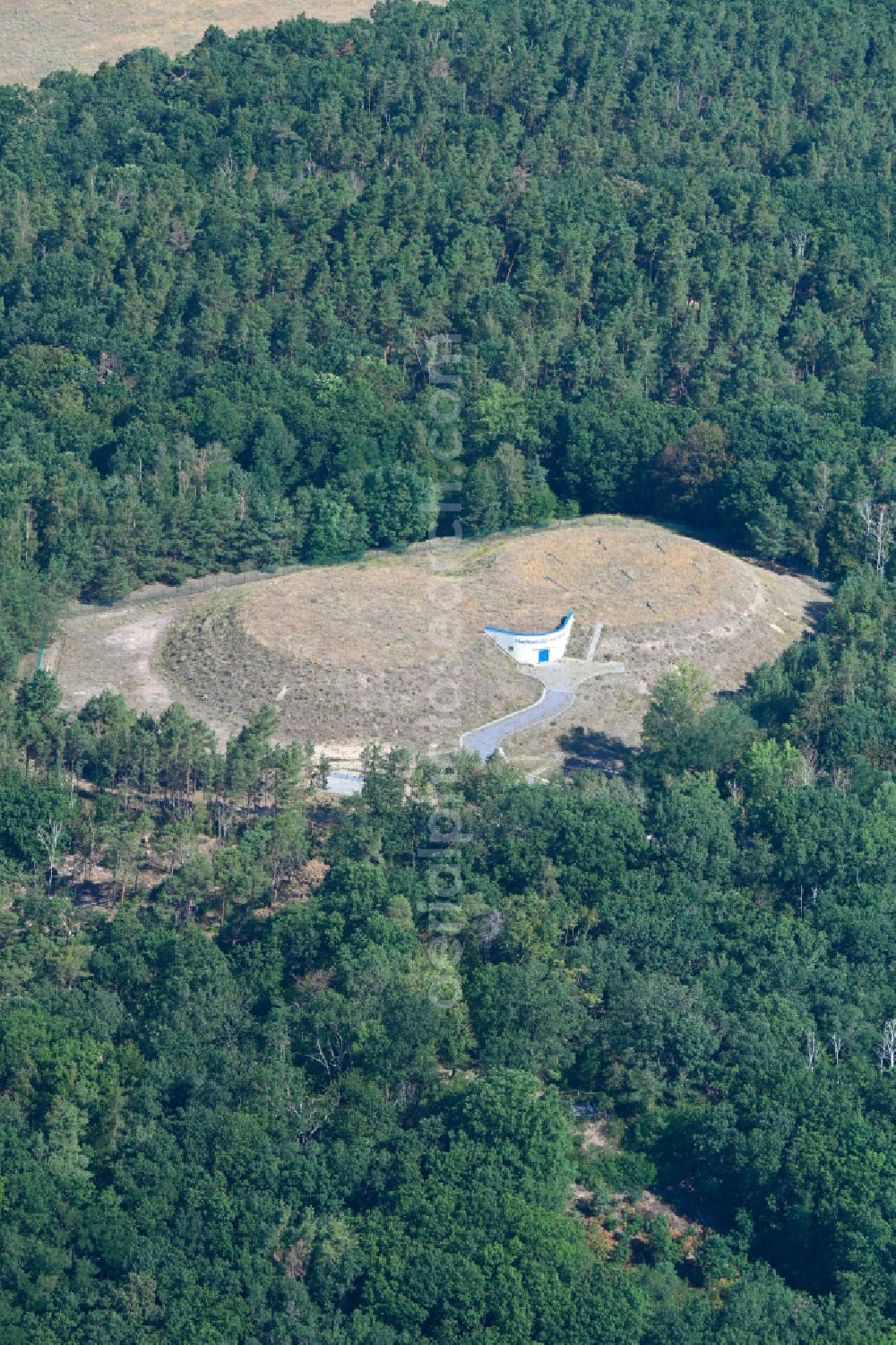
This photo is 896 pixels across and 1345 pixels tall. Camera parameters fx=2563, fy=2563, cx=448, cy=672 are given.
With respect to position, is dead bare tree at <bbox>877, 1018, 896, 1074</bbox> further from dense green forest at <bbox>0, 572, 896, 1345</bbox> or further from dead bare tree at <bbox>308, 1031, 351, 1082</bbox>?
dead bare tree at <bbox>308, 1031, 351, 1082</bbox>

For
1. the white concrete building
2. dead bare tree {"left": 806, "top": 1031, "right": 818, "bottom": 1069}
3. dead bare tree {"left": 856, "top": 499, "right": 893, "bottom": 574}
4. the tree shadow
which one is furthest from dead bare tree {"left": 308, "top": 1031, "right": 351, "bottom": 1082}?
dead bare tree {"left": 856, "top": 499, "right": 893, "bottom": 574}

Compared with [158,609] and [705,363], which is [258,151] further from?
[158,609]

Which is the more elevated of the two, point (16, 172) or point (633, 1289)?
point (16, 172)

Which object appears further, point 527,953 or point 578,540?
point 578,540

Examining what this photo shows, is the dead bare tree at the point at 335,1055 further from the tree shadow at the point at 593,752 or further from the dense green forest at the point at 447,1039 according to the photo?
the tree shadow at the point at 593,752

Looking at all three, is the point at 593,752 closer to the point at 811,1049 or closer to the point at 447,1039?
the point at 811,1049

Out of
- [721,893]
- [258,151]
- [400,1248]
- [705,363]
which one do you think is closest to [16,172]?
[258,151]

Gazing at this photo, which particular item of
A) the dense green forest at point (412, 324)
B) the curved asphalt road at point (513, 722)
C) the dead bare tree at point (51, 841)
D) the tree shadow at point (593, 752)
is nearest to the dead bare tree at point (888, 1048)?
the tree shadow at point (593, 752)
